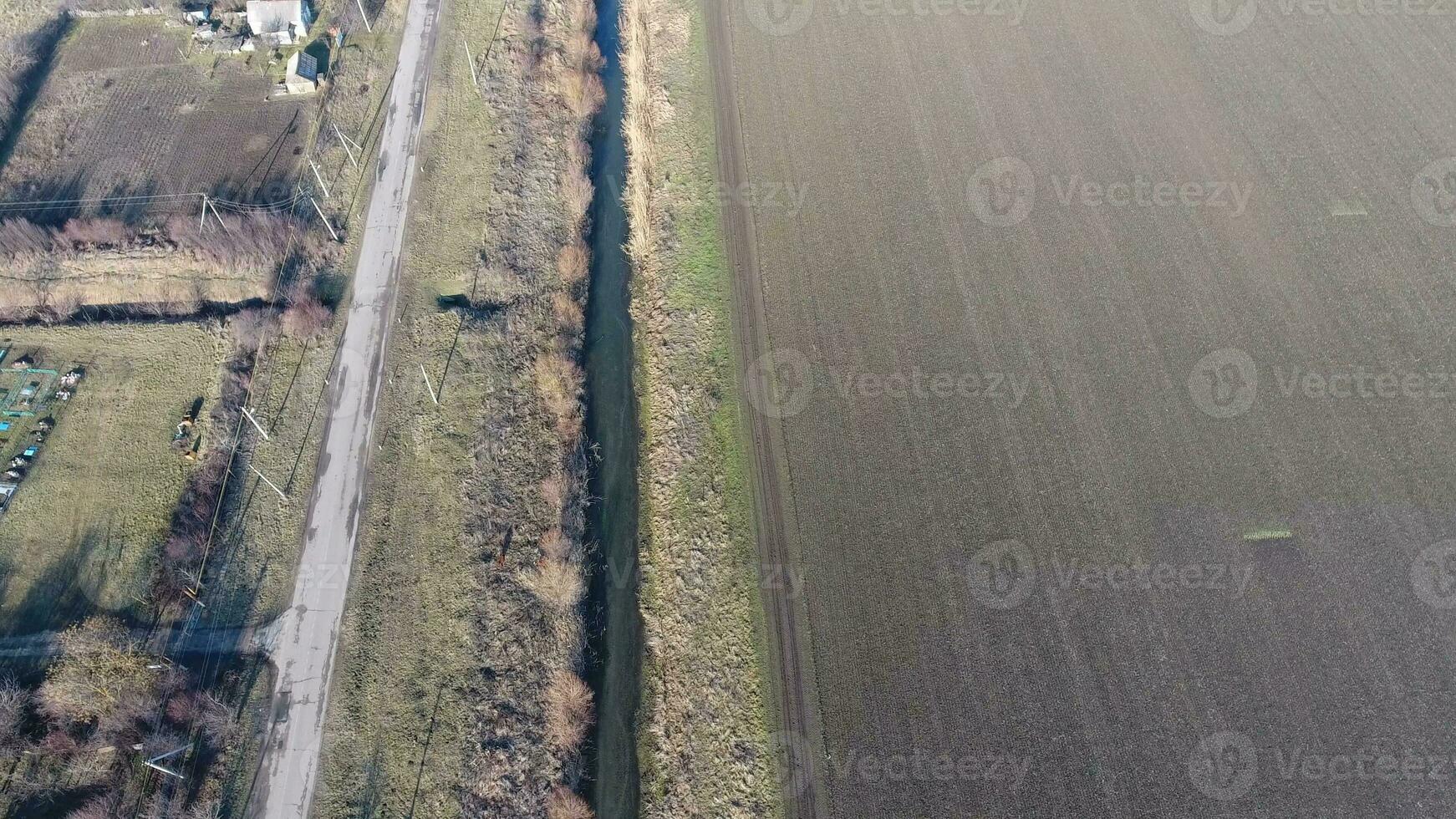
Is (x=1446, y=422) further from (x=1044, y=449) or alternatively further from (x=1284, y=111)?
(x=1284, y=111)

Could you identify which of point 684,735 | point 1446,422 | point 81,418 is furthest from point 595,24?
point 1446,422

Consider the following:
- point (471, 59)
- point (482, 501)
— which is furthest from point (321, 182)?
point (482, 501)

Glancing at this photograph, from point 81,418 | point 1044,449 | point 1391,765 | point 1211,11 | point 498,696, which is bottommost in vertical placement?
point 1391,765

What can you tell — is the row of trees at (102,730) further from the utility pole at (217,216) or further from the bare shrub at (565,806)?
the utility pole at (217,216)

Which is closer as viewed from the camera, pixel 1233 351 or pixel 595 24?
pixel 1233 351

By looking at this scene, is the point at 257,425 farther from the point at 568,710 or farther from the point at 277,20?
the point at 277,20

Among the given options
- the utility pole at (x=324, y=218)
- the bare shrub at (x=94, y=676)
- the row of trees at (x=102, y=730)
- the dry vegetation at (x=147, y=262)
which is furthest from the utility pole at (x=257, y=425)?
the utility pole at (x=324, y=218)

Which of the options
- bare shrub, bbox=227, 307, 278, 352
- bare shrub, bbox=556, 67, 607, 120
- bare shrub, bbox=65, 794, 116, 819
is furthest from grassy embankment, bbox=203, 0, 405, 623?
bare shrub, bbox=556, 67, 607, 120

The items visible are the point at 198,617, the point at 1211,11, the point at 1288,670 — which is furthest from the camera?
the point at 1211,11
